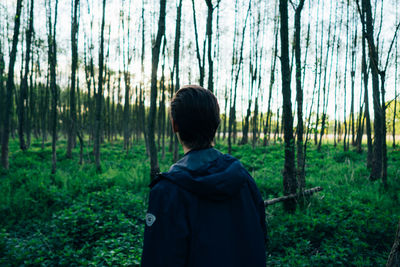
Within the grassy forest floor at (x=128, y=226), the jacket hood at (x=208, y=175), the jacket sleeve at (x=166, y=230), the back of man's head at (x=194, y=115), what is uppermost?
the back of man's head at (x=194, y=115)

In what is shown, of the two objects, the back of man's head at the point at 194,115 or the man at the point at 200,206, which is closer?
the man at the point at 200,206

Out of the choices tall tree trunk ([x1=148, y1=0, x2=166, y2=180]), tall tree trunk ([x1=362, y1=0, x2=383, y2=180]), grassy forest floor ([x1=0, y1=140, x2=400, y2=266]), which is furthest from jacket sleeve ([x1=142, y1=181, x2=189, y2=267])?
tall tree trunk ([x1=362, y1=0, x2=383, y2=180])

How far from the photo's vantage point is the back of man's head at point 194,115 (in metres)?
1.16

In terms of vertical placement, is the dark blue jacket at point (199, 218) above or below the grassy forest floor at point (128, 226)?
above

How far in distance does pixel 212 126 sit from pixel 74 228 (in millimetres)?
4743

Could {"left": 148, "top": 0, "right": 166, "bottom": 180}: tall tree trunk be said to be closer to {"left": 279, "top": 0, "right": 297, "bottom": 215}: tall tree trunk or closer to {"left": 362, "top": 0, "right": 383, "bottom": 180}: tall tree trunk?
{"left": 279, "top": 0, "right": 297, "bottom": 215}: tall tree trunk

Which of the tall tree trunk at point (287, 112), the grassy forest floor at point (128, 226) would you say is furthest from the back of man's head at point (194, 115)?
the tall tree trunk at point (287, 112)

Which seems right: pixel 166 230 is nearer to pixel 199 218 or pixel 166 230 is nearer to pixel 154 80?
pixel 199 218

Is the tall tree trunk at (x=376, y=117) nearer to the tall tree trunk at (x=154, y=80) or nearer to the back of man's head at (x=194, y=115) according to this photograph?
the tall tree trunk at (x=154, y=80)

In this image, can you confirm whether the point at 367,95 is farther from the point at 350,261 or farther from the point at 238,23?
the point at 238,23

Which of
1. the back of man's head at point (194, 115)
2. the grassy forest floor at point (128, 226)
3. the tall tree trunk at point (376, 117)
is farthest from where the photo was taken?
the tall tree trunk at point (376, 117)

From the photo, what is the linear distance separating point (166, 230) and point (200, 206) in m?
0.19

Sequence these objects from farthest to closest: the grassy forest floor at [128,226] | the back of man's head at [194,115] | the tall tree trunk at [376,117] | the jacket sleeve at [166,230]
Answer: the tall tree trunk at [376,117] < the grassy forest floor at [128,226] < the back of man's head at [194,115] < the jacket sleeve at [166,230]

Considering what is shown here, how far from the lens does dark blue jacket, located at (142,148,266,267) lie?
0.99m
